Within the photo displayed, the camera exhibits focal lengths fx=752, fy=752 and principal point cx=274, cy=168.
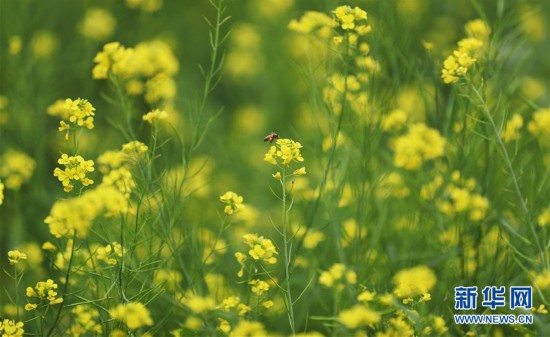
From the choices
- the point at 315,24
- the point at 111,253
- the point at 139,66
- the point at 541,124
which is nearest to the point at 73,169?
the point at 111,253

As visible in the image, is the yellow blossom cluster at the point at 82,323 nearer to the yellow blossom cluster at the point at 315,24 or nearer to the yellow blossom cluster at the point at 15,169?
the yellow blossom cluster at the point at 15,169

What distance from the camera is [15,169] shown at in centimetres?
325

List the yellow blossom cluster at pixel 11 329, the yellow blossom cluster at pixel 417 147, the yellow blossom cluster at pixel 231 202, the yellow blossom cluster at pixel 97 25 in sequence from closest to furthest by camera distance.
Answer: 1. the yellow blossom cluster at pixel 11 329
2. the yellow blossom cluster at pixel 231 202
3. the yellow blossom cluster at pixel 417 147
4. the yellow blossom cluster at pixel 97 25

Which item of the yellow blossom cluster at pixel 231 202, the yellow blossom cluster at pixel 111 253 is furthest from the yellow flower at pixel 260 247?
the yellow blossom cluster at pixel 111 253

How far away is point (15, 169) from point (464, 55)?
1.98 metres

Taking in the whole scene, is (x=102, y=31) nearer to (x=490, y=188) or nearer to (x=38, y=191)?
(x=38, y=191)

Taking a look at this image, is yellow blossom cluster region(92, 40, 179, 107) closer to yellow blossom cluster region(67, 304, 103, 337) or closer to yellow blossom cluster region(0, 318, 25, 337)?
yellow blossom cluster region(67, 304, 103, 337)

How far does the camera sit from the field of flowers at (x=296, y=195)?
6.98 ft

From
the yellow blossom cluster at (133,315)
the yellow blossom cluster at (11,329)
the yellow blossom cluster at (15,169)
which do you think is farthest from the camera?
the yellow blossom cluster at (15,169)

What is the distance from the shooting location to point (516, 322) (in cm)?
212

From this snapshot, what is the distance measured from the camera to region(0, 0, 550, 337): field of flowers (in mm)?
2129

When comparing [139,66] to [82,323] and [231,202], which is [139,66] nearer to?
[231,202]

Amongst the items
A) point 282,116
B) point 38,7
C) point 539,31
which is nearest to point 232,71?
point 282,116

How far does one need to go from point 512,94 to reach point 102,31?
91.5 inches
